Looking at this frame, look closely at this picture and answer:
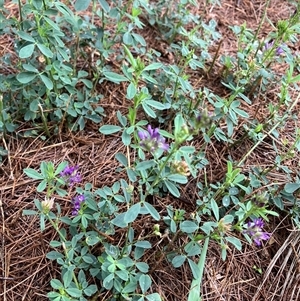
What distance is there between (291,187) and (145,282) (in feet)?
2.29

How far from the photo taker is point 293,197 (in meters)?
1.73

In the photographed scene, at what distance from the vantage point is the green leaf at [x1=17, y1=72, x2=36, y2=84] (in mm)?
1707

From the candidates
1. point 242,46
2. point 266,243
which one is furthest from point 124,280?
point 242,46

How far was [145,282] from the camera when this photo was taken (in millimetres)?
1434

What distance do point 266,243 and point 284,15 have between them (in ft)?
4.85

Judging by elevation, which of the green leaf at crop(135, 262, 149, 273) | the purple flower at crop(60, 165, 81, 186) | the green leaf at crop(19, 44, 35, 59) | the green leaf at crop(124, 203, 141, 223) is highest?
the green leaf at crop(19, 44, 35, 59)

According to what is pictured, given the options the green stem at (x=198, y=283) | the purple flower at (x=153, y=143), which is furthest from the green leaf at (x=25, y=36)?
the green stem at (x=198, y=283)

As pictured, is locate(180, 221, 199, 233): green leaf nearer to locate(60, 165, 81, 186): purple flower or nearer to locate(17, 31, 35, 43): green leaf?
locate(60, 165, 81, 186): purple flower

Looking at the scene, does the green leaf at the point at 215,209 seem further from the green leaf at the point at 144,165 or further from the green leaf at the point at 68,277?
the green leaf at the point at 68,277

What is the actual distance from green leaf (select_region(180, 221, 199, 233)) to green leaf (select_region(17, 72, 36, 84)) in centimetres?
82

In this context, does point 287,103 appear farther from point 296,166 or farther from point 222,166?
point 222,166

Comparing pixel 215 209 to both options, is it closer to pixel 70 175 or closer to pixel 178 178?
pixel 178 178

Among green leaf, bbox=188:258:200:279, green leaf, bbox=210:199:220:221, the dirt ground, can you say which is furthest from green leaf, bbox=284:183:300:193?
green leaf, bbox=188:258:200:279

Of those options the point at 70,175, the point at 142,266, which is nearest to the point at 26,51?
the point at 70,175
